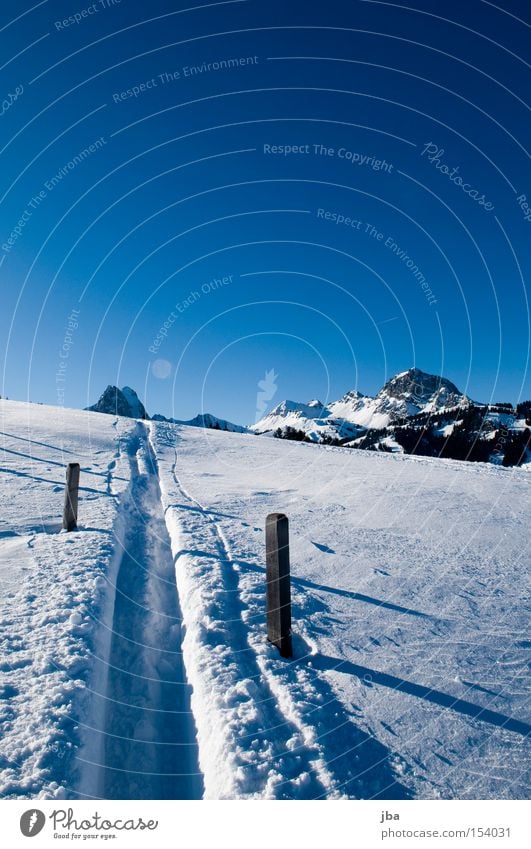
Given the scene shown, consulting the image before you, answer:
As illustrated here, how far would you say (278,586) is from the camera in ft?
15.0

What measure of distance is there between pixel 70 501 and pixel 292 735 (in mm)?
6685

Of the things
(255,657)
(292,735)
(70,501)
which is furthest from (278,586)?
(70,501)

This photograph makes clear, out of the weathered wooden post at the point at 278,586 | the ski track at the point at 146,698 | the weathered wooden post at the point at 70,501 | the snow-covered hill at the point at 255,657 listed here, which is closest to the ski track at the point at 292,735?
the snow-covered hill at the point at 255,657

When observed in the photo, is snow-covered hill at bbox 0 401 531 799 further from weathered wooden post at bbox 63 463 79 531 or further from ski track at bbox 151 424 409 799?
weathered wooden post at bbox 63 463 79 531

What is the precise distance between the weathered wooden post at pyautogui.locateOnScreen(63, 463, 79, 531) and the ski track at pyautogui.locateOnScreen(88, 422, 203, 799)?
1.63 m

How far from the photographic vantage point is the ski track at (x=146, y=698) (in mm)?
3379

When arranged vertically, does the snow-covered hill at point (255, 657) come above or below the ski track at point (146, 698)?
above

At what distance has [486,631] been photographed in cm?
511

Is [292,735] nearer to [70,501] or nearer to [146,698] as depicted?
[146,698]

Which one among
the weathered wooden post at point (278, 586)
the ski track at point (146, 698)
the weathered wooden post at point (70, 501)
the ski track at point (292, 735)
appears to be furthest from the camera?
the weathered wooden post at point (70, 501)

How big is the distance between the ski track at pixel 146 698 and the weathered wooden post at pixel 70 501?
64.3 inches

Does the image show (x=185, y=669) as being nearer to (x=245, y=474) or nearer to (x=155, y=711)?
(x=155, y=711)

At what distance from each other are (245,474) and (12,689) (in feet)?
41.4

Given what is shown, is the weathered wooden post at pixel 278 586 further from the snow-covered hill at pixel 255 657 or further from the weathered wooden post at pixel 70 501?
the weathered wooden post at pixel 70 501
